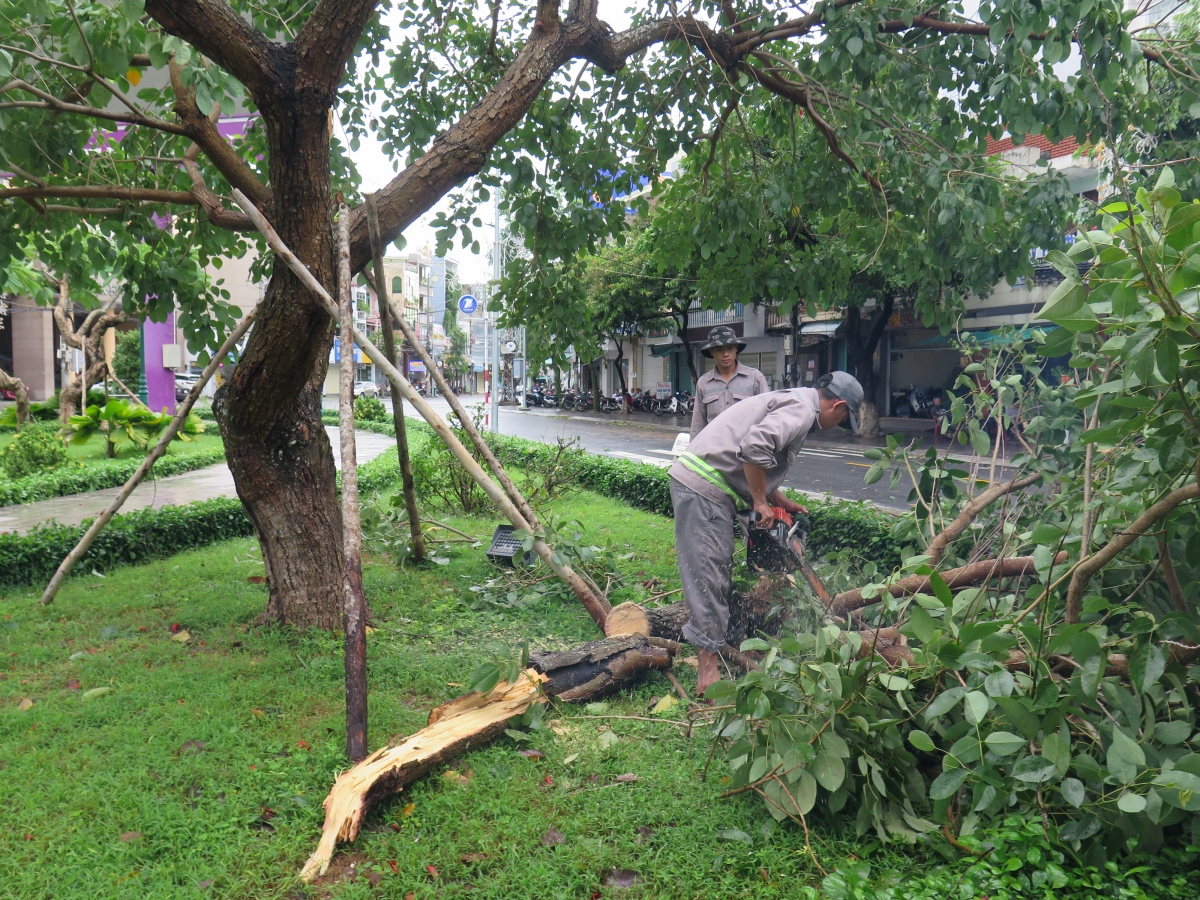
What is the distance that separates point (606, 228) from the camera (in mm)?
6254

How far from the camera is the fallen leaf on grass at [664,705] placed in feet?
12.0

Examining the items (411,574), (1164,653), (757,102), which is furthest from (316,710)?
(757,102)

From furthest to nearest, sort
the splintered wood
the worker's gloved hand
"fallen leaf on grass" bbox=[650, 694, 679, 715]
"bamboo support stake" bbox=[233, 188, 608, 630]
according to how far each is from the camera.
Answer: the worker's gloved hand
"fallen leaf on grass" bbox=[650, 694, 679, 715]
"bamboo support stake" bbox=[233, 188, 608, 630]
the splintered wood

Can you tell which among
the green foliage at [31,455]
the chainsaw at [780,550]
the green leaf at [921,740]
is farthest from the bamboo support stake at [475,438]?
the green foliage at [31,455]

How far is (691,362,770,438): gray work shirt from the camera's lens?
596 cm

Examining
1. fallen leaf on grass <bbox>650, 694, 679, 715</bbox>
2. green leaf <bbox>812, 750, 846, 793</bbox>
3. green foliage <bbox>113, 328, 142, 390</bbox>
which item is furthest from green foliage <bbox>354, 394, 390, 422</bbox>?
green leaf <bbox>812, 750, 846, 793</bbox>

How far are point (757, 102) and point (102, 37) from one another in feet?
15.4

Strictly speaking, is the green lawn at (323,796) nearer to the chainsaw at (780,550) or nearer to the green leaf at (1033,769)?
the green leaf at (1033,769)

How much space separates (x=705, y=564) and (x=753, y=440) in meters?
0.64

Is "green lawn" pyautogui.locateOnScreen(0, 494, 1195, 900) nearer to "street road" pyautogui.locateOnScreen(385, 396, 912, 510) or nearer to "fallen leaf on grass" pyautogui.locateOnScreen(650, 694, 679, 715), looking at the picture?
"fallen leaf on grass" pyautogui.locateOnScreen(650, 694, 679, 715)

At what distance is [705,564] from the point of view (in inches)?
154

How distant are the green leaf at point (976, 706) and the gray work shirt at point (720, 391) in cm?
371

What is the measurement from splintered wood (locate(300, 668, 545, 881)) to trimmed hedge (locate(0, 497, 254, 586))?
4217 mm

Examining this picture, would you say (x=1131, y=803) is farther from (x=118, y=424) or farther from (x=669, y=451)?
(x=669, y=451)
